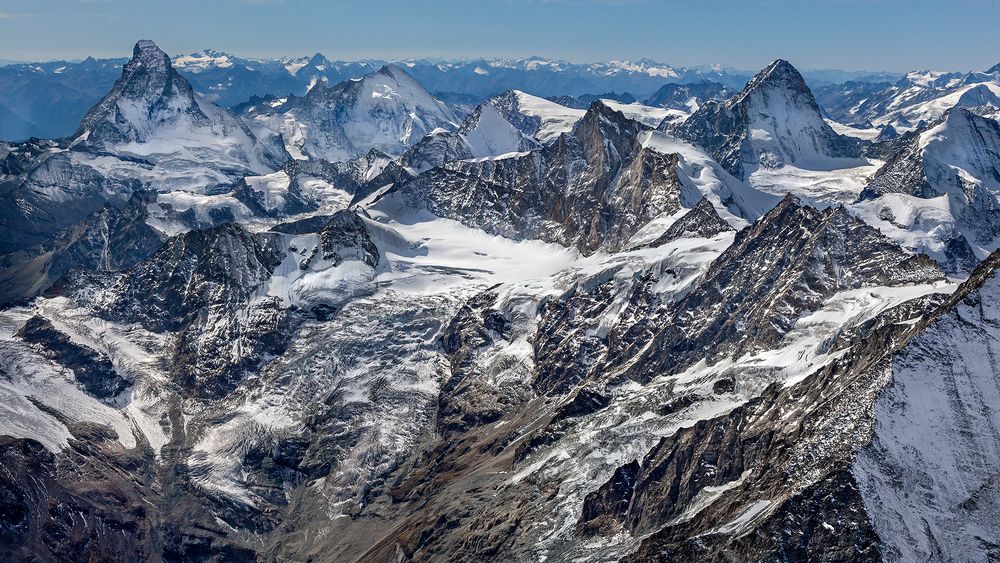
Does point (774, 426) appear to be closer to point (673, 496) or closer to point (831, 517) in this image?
point (673, 496)

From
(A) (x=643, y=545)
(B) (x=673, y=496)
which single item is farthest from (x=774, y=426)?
(A) (x=643, y=545)

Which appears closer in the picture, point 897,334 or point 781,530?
point 781,530

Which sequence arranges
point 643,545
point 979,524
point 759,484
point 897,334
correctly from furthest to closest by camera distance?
point 897,334 → point 643,545 → point 759,484 → point 979,524

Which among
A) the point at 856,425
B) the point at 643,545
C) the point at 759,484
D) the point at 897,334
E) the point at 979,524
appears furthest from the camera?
the point at 897,334

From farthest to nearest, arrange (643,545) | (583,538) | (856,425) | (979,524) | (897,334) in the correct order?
(583,538)
(897,334)
(643,545)
(856,425)
(979,524)

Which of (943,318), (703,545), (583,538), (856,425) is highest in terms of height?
(943,318)

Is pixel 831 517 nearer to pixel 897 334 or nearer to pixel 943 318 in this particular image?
pixel 943 318

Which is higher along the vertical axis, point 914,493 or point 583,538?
point 914,493

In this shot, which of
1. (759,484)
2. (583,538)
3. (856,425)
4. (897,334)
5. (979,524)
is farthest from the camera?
(583,538)

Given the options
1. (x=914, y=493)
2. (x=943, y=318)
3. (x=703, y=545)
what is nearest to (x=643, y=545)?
(x=703, y=545)
